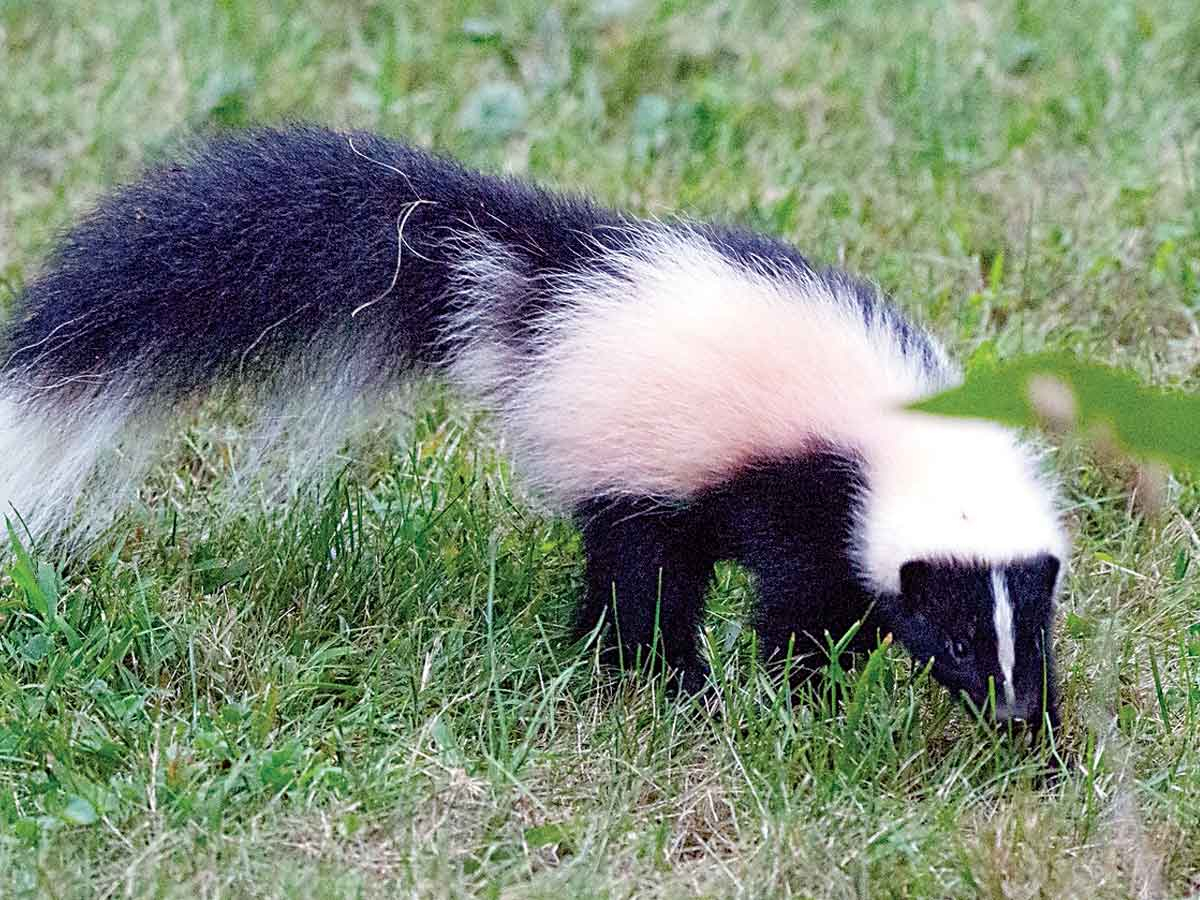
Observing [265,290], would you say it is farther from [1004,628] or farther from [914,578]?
[1004,628]

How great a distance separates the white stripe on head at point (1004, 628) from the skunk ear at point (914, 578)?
0.54ft

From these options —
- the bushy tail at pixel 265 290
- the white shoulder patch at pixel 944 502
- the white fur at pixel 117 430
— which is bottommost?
the white shoulder patch at pixel 944 502

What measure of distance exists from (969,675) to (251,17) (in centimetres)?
545

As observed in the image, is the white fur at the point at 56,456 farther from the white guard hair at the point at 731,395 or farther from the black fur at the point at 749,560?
the black fur at the point at 749,560

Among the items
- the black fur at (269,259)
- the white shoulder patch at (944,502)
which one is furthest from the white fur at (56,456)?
the white shoulder patch at (944,502)

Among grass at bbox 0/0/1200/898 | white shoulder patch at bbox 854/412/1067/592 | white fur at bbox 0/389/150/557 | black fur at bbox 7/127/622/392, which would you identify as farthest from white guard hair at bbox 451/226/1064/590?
white fur at bbox 0/389/150/557

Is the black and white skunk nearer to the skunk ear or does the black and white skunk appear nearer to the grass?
the skunk ear

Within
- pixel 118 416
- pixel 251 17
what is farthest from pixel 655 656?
pixel 251 17

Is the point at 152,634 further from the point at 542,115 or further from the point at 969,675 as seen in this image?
the point at 542,115

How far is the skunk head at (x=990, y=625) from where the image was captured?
4152 mm

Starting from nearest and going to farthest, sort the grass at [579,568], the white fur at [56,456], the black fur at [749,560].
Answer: the grass at [579,568], the black fur at [749,560], the white fur at [56,456]

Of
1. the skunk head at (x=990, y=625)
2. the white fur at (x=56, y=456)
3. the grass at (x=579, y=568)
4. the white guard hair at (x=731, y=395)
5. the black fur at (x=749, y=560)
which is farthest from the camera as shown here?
the white fur at (x=56, y=456)

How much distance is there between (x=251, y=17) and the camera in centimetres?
830

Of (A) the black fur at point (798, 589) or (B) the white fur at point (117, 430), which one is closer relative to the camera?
(A) the black fur at point (798, 589)
